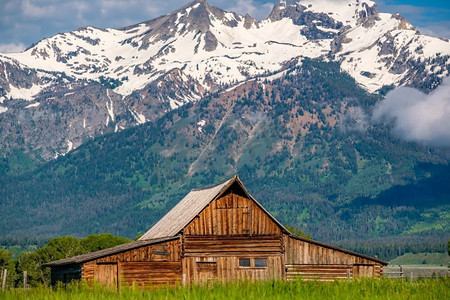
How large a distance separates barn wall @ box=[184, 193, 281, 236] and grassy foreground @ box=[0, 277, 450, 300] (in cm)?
3247

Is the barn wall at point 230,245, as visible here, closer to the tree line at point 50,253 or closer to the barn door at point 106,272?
the barn door at point 106,272

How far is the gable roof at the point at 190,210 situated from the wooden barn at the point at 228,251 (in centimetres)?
10

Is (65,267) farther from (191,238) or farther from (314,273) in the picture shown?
(314,273)

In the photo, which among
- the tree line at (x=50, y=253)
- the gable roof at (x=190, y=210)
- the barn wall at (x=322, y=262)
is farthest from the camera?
the tree line at (x=50, y=253)

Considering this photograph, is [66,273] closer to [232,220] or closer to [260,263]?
[232,220]

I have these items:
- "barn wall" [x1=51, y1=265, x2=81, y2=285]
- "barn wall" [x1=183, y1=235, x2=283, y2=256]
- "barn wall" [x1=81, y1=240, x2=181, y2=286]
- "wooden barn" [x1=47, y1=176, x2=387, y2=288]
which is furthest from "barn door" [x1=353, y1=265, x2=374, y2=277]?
"barn wall" [x1=51, y1=265, x2=81, y2=285]

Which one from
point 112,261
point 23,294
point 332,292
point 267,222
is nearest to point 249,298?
point 332,292

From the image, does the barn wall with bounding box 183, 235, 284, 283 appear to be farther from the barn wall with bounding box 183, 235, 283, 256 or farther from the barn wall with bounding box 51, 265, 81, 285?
the barn wall with bounding box 51, 265, 81, 285

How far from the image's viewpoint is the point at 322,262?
6606cm

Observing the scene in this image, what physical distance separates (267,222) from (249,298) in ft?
129

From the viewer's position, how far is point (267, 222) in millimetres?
65188

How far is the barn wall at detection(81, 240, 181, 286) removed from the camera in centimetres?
5908

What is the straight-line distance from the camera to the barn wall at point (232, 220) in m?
→ 63.7

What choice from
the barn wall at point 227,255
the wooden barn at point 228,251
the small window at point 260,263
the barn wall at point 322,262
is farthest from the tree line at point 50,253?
the barn wall at point 322,262
